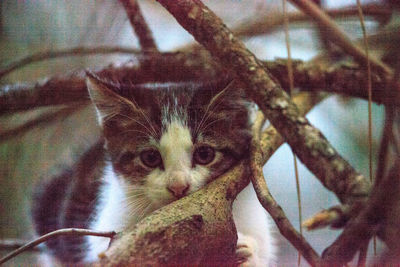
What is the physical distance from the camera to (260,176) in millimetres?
698

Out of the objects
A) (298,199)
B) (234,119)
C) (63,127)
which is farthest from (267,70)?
(63,127)

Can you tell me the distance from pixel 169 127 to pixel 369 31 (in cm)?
46

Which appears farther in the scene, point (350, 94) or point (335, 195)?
point (350, 94)

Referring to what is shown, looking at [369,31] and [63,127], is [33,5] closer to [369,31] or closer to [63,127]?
[63,127]

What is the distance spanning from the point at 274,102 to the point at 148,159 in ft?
0.89

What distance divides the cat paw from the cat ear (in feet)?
1.09

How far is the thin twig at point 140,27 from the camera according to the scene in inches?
32.4

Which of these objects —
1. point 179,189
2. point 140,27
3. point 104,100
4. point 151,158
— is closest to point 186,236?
point 179,189

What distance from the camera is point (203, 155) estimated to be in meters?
0.79

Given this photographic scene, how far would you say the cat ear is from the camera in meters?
0.79

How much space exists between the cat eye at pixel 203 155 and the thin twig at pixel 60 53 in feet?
0.80

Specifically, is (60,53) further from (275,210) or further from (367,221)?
(367,221)

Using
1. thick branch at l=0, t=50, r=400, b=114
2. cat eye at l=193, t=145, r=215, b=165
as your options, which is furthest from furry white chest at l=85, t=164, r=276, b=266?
thick branch at l=0, t=50, r=400, b=114

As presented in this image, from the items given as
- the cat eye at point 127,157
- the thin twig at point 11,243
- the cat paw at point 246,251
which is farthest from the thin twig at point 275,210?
the thin twig at point 11,243
